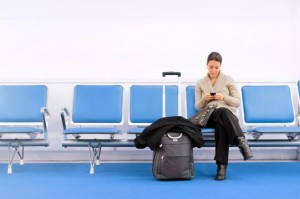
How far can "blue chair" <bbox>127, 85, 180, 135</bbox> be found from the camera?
3340 millimetres

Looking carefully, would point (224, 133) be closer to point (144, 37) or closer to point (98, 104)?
point (98, 104)

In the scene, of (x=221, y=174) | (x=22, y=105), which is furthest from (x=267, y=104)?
(x=22, y=105)

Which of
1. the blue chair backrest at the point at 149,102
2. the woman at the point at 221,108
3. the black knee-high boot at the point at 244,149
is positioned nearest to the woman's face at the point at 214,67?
the woman at the point at 221,108

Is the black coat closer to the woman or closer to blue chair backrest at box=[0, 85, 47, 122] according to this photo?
the woman

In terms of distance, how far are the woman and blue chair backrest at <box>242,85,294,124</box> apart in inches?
13.2

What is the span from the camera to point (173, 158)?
8.31ft

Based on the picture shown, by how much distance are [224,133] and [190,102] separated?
761mm

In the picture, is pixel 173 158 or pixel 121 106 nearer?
pixel 173 158

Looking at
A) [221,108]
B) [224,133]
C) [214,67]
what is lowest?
[224,133]

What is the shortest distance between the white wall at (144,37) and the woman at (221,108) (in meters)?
0.69

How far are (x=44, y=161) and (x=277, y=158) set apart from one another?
2709 millimetres

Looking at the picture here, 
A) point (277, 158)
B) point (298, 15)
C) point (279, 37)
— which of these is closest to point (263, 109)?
point (277, 158)

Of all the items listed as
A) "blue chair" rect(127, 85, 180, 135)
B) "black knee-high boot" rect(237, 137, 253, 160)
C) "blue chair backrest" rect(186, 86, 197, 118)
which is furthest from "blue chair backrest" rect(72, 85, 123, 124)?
"black knee-high boot" rect(237, 137, 253, 160)

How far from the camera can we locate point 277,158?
3648 mm
